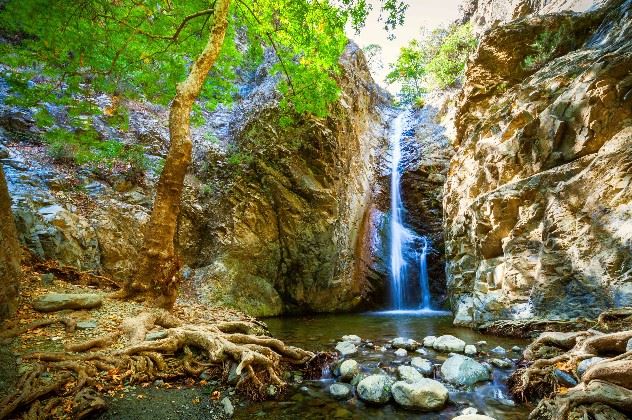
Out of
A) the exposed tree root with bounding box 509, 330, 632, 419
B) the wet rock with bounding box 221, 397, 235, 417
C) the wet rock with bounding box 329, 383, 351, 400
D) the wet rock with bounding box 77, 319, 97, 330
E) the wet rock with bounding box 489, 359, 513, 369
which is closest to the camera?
the exposed tree root with bounding box 509, 330, 632, 419

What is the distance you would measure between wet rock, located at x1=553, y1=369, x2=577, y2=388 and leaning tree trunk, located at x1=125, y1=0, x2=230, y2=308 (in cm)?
603

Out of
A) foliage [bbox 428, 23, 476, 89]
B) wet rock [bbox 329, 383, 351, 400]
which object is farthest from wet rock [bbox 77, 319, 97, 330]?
foliage [bbox 428, 23, 476, 89]

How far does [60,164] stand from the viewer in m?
10.0

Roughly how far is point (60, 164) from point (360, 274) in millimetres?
11700

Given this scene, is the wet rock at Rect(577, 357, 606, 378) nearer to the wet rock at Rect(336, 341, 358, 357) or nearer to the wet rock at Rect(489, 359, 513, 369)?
the wet rock at Rect(489, 359, 513, 369)

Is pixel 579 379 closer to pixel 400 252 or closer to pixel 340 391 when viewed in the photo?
pixel 340 391

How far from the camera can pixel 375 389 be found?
13.6 feet

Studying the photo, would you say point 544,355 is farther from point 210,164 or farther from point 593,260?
point 210,164

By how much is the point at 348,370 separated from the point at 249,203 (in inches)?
350

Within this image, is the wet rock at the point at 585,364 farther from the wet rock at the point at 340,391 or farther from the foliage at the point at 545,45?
the foliage at the point at 545,45

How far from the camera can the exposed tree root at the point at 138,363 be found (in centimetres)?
283

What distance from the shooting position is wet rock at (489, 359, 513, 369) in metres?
5.36

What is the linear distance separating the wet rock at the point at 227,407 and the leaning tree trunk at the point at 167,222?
2.83m

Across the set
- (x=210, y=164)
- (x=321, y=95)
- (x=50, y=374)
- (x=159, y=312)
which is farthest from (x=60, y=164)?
(x=50, y=374)
